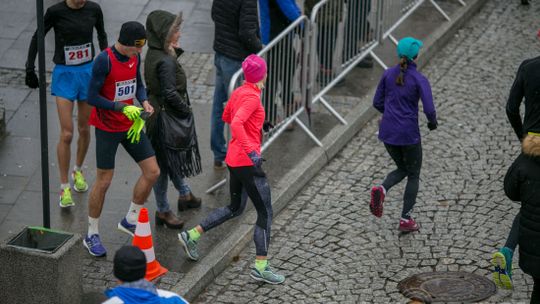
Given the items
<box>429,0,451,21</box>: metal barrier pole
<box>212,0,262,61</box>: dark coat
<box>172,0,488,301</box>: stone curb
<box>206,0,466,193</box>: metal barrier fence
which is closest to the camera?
<box>172,0,488,301</box>: stone curb

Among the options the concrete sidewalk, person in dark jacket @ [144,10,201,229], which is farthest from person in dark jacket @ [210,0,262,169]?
person in dark jacket @ [144,10,201,229]

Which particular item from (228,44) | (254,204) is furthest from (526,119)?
(228,44)

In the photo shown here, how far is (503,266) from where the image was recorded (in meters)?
8.93

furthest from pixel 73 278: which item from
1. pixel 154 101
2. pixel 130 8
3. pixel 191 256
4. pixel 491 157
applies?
pixel 130 8

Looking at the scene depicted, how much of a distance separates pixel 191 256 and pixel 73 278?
119 centimetres

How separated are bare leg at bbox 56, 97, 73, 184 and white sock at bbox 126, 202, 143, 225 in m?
0.85

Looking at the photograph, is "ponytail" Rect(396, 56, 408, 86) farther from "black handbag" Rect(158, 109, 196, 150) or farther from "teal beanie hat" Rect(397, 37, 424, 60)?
"black handbag" Rect(158, 109, 196, 150)

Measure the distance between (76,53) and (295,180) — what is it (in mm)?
2354

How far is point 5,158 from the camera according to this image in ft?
36.9

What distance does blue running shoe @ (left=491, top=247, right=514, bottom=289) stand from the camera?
8.91 m

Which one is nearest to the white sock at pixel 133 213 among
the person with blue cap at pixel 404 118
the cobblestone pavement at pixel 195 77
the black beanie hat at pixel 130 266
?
the person with blue cap at pixel 404 118

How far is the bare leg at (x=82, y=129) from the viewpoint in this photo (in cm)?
1043

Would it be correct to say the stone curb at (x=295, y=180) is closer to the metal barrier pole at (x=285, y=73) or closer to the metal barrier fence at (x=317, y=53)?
the metal barrier fence at (x=317, y=53)

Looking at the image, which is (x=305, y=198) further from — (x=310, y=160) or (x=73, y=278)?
(x=73, y=278)
